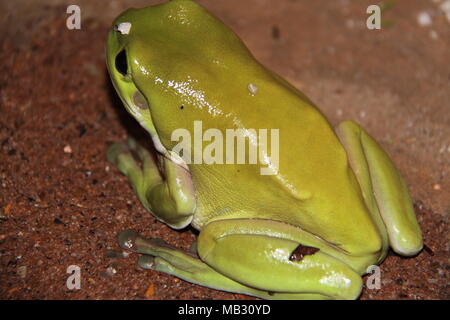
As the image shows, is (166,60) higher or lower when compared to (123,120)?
higher

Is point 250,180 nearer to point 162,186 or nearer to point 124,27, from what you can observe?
point 162,186

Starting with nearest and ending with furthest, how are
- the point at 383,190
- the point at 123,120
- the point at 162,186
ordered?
the point at 383,190, the point at 162,186, the point at 123,120

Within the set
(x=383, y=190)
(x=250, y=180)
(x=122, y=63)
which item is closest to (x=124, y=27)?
(x=122, y=63)

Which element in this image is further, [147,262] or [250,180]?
[147,262]

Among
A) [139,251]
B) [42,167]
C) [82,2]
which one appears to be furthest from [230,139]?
[82,2]

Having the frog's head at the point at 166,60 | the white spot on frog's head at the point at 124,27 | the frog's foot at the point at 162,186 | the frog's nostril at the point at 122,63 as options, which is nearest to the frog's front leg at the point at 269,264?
the frog's foot at the point at 162,186

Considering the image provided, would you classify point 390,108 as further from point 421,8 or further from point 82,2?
point 82,2

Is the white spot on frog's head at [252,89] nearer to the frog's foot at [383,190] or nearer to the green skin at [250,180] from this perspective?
the green skin at [250,180]
